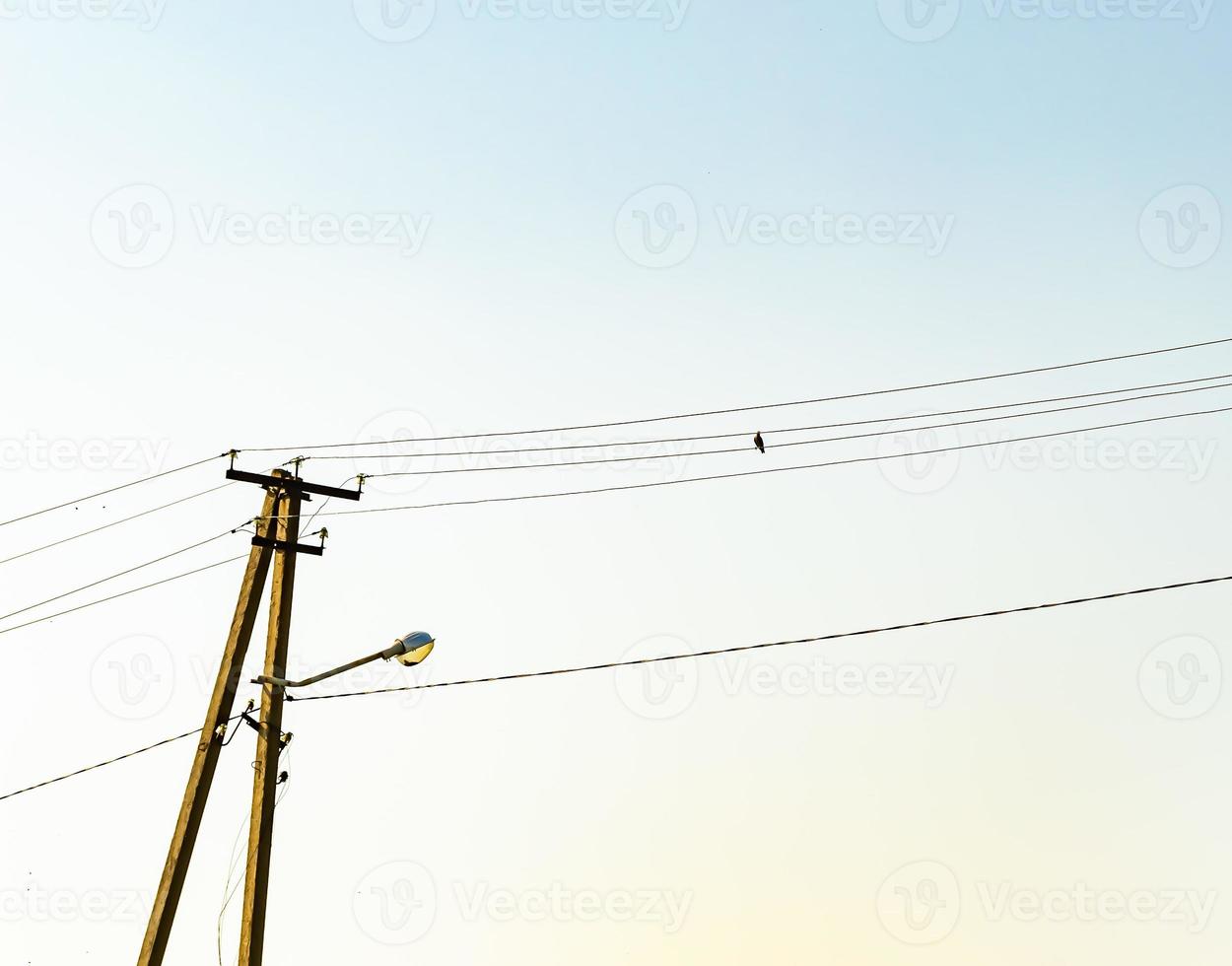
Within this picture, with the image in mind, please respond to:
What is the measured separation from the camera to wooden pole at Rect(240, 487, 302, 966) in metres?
13.0

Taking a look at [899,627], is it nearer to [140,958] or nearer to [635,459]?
[635,459]

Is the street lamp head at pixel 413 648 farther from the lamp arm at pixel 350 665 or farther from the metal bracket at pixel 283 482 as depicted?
the metal bracket at pixel 283 482

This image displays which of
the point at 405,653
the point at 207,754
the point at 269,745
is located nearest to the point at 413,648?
the point at 405,653

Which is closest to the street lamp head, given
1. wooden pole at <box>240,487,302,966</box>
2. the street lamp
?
the street lamp

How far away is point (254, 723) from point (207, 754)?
60 cm

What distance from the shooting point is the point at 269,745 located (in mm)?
13453

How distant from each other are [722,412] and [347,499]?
5412 millimetres

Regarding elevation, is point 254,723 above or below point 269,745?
above

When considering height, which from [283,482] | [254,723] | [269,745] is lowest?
[269,745]

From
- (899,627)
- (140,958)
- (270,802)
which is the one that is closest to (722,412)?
(899,627)

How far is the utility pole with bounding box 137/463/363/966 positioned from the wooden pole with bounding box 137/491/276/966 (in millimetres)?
10

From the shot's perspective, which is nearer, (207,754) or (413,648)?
(413,648)

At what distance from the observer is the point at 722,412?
17.7 metres

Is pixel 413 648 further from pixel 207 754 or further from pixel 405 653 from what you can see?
pixel 207 754
